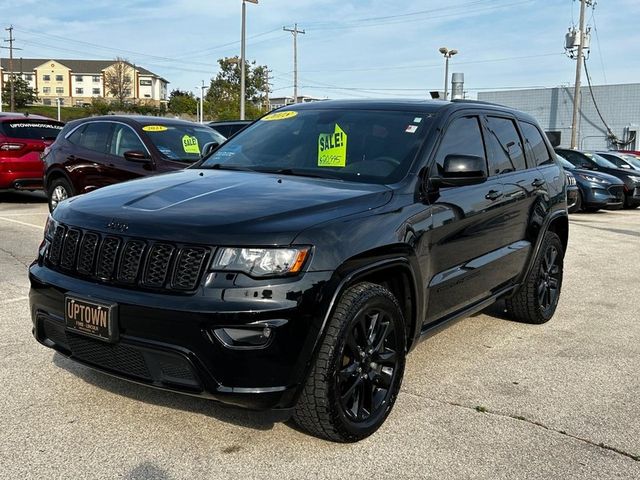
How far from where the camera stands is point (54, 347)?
3381mm

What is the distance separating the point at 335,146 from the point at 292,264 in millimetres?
1479

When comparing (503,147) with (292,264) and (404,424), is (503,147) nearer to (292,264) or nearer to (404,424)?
(404,424)

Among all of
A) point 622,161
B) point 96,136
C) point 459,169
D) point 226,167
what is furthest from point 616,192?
point 226,167

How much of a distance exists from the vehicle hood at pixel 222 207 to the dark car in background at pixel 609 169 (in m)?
14.0

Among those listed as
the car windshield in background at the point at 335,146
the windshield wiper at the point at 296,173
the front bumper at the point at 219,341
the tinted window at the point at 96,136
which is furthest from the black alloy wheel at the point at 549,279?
the tinted window at the point at 96,136

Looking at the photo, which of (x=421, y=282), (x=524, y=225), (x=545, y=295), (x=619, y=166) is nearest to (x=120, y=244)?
(x=421, y=282)

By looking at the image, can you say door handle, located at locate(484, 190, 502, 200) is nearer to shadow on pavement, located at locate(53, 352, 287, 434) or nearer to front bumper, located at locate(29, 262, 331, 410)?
front bumper, located at locate(29, 262, 331, 410)

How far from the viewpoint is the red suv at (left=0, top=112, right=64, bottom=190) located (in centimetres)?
1205

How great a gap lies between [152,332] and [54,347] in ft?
2.56

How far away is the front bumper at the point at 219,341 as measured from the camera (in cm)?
283

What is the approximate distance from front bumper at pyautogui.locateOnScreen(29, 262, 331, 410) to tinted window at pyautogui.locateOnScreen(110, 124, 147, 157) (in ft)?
20.7

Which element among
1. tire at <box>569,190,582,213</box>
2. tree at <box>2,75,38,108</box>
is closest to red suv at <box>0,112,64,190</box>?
tire at <box>569,190,582,213</box>

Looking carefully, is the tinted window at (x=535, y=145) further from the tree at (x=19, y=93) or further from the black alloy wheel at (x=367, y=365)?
the tree at (x=19, y=93)

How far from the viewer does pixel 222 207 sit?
3178mm
